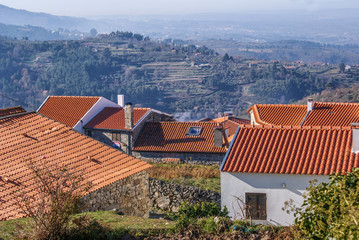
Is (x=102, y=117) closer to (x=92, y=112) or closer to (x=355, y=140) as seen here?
(x=92, y=112)

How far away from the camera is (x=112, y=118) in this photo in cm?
3067

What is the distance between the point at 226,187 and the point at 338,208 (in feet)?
21.0

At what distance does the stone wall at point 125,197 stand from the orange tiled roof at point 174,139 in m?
14.0

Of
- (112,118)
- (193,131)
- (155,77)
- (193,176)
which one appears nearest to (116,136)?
(112,118)

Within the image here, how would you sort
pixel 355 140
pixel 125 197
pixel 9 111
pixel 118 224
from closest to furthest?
1. pixel 118 224
2. pixel 125 197
3. pixel 355 140
4. pixel 9 111

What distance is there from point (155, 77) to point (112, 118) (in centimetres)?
13065

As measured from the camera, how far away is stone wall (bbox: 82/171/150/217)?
11.7 m

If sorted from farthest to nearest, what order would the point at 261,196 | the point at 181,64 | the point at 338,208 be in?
the point at 181,64, the point at 261,196, the point at 338,208

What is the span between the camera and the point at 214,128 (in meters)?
27.1

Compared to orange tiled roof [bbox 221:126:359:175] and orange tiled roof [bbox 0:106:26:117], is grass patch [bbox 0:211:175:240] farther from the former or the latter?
orange tiled roof [bbox 0:106:26:117]

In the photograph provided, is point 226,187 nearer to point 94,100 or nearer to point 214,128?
point 214,128

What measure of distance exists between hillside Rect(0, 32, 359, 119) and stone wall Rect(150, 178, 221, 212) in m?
94.8

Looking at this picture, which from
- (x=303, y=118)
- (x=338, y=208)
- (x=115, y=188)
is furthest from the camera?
(x=303, y=118)

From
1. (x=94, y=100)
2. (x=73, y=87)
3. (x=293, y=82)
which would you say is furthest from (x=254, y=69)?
(x=94, y=100)
